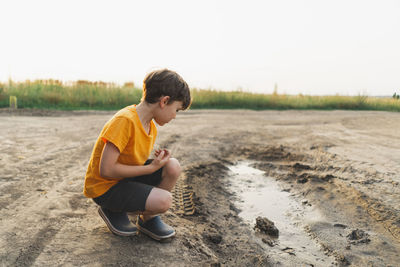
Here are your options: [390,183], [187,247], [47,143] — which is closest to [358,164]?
[390,183]

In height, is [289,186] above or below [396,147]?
below

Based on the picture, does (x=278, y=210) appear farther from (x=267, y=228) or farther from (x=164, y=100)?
(x=164, y=100)

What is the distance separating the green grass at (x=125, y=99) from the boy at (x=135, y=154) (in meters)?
9.85

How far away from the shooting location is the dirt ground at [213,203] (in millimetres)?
2332

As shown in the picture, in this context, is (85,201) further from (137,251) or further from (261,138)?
(261,138)

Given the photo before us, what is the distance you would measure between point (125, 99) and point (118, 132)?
10998 millimetres

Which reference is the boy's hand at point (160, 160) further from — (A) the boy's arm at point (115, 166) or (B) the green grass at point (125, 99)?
(B) the green grass at point (125, 99)

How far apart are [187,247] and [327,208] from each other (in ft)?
5.70

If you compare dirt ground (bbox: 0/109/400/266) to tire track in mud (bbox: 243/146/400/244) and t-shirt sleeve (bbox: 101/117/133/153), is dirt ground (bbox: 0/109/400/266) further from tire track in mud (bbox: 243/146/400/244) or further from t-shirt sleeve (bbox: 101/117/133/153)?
t-shirt sleeve (bbox: 101/117/133/153)

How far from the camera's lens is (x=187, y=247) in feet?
7.96

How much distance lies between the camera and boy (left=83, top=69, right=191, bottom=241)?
210 centimetres

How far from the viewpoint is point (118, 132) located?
2066mm

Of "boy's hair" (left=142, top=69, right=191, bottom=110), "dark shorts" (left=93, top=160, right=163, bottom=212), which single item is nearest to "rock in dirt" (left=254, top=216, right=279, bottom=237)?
"dark shorts" (left=93, top=160, right=163, bottom=212)

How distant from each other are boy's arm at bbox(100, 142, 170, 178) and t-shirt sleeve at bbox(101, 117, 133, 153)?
1.5 inches
